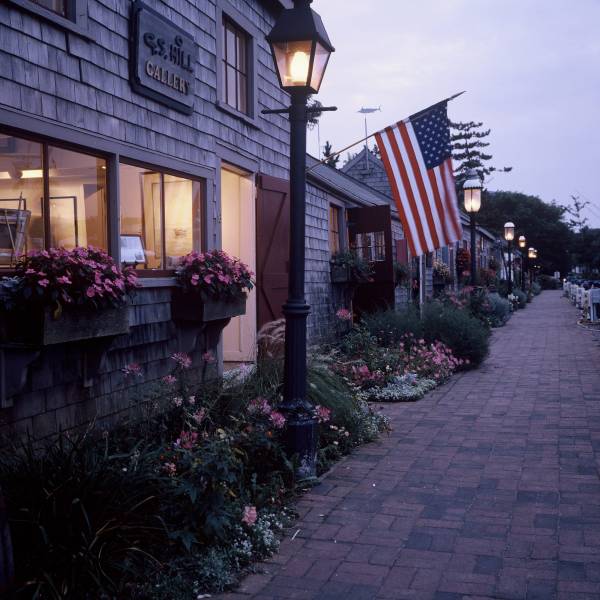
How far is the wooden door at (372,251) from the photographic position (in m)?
13.5

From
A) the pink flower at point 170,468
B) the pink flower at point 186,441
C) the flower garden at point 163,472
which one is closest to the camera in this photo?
the flower garden at point 163,472

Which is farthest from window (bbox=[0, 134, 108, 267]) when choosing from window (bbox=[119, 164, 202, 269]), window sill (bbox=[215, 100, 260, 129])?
window sill (bbox=[215, 100, 260, 129])

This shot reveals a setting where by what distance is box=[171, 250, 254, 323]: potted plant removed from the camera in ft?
22.3

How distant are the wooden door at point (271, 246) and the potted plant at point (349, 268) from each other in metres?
2.82

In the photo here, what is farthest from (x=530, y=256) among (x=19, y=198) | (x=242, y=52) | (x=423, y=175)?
(x=19, y=198)

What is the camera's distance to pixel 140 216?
6535mm

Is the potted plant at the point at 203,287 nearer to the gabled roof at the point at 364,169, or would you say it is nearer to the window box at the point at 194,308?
the window box at the point at 194,308

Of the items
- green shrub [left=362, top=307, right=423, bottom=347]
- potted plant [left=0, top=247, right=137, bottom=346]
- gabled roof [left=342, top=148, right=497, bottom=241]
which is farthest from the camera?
gabled roof [left=342, top=148, right=497, bottom=241]

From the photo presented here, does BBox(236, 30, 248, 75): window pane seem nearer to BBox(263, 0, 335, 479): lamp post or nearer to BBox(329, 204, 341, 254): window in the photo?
BBox(263, 0, 335, 479): lamp post

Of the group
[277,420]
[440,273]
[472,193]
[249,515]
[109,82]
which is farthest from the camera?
[440,273]

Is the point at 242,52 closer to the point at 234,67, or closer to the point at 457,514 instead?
the point at 234,67

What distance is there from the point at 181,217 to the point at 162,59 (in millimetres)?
1522

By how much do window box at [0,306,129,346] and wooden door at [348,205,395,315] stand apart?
8814mm

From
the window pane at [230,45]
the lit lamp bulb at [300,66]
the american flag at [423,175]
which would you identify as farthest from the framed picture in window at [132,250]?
the american flag at [423,175]
